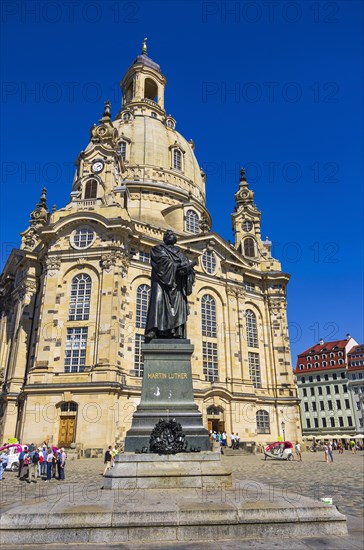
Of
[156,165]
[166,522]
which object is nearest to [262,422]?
[156,165]

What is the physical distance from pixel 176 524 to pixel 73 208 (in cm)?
3512

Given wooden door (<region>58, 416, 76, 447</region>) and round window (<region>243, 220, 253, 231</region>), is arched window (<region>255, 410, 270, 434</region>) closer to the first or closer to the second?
wooden door (<region>58, 416, 76, 447</region>)

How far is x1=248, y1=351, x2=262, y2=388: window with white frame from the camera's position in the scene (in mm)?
42875

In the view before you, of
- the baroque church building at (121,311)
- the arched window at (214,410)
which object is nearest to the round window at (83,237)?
the baroque church building at (121,311)

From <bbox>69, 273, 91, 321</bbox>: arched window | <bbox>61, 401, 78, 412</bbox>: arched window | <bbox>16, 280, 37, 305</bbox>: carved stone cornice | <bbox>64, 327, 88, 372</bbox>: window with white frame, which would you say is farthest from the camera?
<bbox>16, 280, 37, 305</bbox>: carved stone cornice

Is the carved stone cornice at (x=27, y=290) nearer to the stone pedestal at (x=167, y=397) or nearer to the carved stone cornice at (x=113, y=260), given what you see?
the carved stone cornice at (x=113, y=260)

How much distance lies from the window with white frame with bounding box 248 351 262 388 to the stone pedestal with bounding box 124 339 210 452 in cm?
3367

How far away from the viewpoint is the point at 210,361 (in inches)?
1560

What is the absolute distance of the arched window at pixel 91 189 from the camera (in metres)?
39.6

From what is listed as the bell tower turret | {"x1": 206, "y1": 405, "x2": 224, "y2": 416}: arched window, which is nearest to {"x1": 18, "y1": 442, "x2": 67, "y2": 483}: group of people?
{"x1": 206, "y1": 405, "x2": 224, "y2": 416}: arched window

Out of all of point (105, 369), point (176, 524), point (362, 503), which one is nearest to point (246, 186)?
point (105, 369)

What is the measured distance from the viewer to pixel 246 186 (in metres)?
56.9

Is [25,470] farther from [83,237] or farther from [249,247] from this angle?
[249,247]

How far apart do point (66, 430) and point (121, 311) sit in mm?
9956
